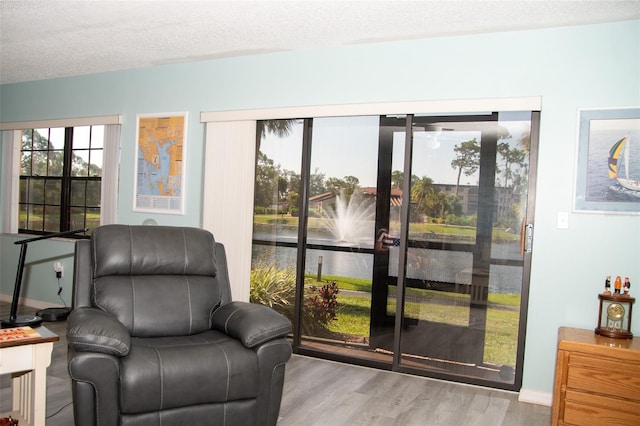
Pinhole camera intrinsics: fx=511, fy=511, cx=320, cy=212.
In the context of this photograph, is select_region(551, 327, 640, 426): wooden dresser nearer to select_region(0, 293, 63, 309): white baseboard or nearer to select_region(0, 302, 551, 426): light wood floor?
select_region(0, 302, 551, 426): light wood floor

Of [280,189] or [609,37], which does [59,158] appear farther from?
[609,37]

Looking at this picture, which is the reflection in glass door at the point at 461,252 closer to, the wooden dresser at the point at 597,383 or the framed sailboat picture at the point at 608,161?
the framed sailboat picture at the point at 608,161

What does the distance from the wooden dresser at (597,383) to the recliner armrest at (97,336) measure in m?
2.22

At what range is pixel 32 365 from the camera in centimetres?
221

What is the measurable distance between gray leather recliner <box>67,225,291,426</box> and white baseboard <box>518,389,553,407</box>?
1.73m

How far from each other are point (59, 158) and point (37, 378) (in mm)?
3999

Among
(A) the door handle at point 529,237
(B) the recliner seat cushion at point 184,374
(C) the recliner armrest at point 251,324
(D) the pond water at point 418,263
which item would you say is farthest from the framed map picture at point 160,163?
(A) the door handle at point 529,237

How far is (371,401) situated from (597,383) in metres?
1.25

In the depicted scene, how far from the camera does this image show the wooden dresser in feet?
8.54

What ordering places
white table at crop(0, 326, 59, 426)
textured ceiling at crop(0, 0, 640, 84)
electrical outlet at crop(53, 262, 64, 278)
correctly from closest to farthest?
white table at crop(0, 326, 59, 426) → textured ceiling at crop(0, 0, 640, 84) → electrical outlet at crop(53, 262, 64, 278)

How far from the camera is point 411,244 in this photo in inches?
148

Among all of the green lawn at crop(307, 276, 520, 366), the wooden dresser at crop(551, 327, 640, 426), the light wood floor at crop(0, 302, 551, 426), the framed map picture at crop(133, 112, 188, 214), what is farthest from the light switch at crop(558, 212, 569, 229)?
the framed map picture at crop(133, 112, 188, 214)

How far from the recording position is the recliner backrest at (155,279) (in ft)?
8.75

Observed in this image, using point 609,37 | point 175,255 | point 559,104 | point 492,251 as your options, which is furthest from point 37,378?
point 609,37
